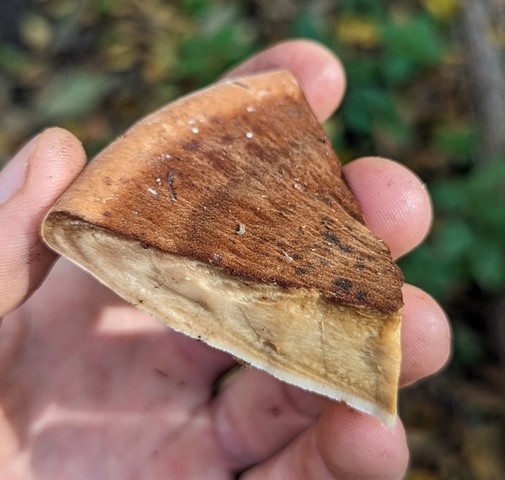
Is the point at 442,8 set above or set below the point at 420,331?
above

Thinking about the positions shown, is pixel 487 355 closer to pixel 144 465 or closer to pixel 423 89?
pixel 423 89

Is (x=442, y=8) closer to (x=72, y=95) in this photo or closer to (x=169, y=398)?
(x=72, y=95)

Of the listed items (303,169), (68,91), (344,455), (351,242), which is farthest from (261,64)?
(68,91)

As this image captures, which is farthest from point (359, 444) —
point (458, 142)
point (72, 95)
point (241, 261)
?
point (72, 95)

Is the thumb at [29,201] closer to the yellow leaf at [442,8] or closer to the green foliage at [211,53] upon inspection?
the green foliage at [211,53]

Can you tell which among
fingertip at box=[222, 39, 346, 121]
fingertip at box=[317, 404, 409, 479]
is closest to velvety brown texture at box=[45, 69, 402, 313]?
fingertip at box=[317, 404, 409, 479]

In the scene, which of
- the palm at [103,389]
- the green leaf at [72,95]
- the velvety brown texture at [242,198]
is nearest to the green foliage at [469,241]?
the palm at [103,389]
